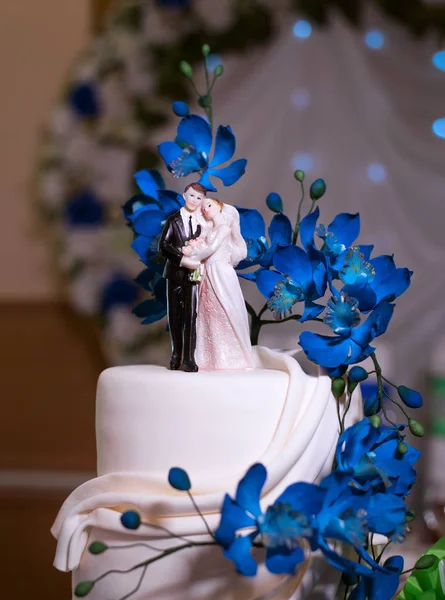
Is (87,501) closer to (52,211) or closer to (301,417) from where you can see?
(301,417)

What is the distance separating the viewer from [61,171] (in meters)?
2.94

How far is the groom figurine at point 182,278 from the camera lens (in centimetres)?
102

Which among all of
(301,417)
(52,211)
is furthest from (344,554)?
(52,211)

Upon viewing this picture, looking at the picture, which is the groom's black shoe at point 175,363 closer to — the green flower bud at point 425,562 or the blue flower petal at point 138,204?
the blue flower petal at point 138,204

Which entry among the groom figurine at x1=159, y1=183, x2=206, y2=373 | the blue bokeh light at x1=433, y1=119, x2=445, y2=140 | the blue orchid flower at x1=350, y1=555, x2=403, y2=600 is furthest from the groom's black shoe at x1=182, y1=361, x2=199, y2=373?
the blue bokeh light at x1=433, y1=119, x2=445, y2=140

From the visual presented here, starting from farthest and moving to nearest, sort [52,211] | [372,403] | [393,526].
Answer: [52,211], [372,403], [393,526]

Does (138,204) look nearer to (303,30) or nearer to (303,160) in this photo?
(303,160)

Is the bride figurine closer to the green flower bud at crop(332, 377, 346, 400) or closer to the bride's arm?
the bride's arm

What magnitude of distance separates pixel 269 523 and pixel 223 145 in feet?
1.74

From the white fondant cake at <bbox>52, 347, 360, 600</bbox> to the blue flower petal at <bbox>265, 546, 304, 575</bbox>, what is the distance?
94mm

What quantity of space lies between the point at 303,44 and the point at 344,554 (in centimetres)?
231

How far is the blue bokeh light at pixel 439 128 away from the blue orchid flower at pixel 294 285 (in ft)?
6.66

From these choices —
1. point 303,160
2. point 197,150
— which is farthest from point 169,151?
point 303,160

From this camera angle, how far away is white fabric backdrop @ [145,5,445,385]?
2828 mm
